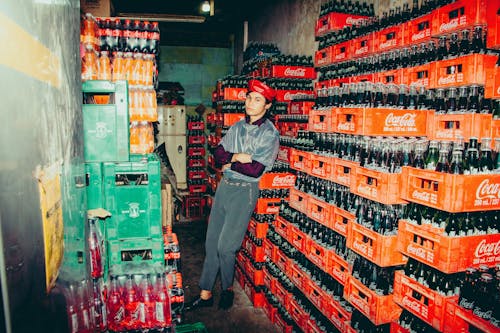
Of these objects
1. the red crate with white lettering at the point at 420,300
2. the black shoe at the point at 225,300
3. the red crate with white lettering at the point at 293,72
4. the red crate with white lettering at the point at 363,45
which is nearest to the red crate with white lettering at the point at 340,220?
the red crate with white lettering at the point at 420,300

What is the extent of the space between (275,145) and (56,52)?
11.9ft

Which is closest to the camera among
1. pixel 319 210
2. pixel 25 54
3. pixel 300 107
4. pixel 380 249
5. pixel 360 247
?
pixel 25 54

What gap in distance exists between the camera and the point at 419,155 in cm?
285

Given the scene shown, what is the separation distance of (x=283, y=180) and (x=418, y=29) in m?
2.56

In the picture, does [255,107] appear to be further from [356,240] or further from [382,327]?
[382,327]

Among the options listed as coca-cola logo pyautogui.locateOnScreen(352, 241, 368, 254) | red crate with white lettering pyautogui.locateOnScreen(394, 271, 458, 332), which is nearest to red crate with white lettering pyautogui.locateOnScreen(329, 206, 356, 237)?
coca-cola logo pyautogui.locateOnScreen(352, 241, 368, 254)

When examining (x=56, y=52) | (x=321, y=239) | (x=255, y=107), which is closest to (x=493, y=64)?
(x=321, y=239)

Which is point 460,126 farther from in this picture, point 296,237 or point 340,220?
point 296,237

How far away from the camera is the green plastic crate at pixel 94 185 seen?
3041 millimetres

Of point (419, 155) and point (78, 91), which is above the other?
point (78, 91)

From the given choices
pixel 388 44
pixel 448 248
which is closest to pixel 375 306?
pixel 448 248

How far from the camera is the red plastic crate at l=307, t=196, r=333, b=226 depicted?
3.54 m

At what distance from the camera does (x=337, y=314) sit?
10.7 ft

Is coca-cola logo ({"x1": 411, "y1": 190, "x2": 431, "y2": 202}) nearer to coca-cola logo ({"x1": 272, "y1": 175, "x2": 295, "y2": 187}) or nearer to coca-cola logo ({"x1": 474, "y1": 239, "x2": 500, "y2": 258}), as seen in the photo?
coca-cola logo ({"x1": 474, "y1": 239, "x2": 500, "y2": 258})
